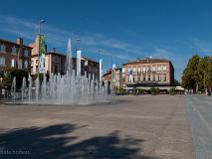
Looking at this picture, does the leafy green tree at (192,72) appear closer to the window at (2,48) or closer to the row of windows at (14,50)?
the row of windows at (14,50)

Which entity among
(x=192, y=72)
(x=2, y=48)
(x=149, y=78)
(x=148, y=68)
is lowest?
(x=149, y=78)

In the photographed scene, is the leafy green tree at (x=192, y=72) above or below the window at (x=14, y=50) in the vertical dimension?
below

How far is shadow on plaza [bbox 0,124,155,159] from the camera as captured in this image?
6.22 meters

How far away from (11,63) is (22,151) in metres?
64.3

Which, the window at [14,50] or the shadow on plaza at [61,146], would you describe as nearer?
the shadow on plaza at [61,146]

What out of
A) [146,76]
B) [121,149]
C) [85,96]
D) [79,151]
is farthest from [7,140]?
[146,76]

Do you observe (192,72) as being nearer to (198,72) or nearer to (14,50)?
(198,72)

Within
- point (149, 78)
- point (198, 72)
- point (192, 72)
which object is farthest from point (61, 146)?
point (149, 78)

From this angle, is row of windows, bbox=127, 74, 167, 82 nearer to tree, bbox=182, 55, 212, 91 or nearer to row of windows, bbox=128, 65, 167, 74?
row of windows, bbox=128, 65, 167, 74

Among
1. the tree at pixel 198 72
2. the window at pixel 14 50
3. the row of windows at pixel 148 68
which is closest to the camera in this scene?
the window at pixel 14 50

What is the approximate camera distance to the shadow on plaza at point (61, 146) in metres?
6.22

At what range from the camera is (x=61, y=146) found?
712 centimetres

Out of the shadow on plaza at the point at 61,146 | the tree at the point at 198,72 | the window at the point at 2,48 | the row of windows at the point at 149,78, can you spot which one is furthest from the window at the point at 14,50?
the shadow on plaza at the point at 61,146

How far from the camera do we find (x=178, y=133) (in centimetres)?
955
